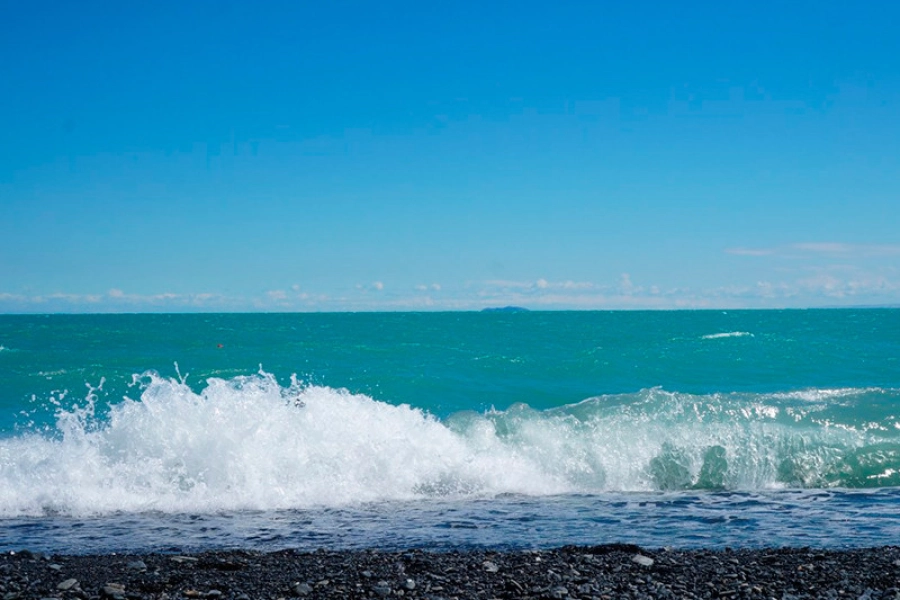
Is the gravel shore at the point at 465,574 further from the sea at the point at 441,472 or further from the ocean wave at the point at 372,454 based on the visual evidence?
the ocean wave at the point at 372,454

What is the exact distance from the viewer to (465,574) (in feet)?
22.7

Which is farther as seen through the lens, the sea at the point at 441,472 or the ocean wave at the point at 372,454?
the ocean wave at the point at 372,454

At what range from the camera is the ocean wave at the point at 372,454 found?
36.4 ft

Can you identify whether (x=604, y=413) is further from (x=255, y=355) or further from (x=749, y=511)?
(x=255, y=355)

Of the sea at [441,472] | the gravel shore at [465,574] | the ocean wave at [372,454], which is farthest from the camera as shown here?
the ocean wave at [372,454]

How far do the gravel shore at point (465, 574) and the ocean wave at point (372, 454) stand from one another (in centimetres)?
332

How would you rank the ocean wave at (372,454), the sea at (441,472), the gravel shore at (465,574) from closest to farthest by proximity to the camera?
the gravel shore at (465,574) < the sea at (441,472) < the ocean wave at (372,454)

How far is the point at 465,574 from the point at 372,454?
5589 mm

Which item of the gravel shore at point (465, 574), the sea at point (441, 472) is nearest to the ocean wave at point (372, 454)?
the sea at point (441, 472)

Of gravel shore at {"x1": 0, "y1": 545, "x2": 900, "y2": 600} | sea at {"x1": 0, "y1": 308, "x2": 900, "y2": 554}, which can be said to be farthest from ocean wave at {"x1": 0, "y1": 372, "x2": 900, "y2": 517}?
gravel shore at {"x1": 0, "y1": 545, "x2": 900, "y2": 600}

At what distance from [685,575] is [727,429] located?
7917 mm

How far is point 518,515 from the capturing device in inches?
396

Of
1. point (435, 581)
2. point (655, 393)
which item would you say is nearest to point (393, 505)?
point (435, 581)

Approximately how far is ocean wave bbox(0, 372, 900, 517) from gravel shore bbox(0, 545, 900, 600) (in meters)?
3.32
